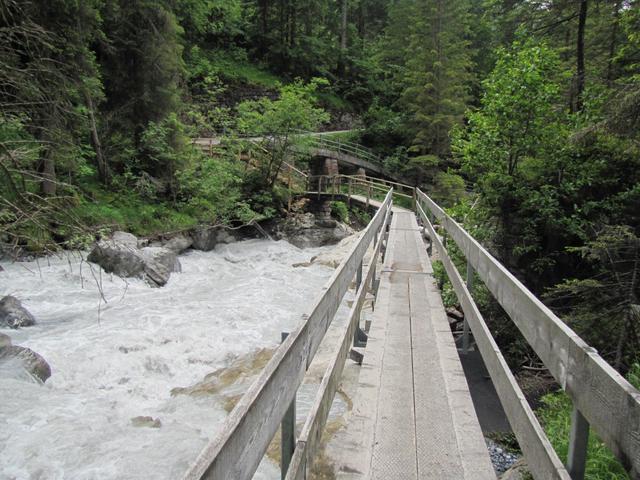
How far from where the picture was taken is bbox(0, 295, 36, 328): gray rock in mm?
8016

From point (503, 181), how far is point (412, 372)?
581 centimetres

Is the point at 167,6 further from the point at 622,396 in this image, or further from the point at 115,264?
the point at 622,396

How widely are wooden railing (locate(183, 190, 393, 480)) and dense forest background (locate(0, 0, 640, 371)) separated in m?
2.93

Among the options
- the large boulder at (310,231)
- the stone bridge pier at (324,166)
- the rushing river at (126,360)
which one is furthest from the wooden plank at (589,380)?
the stone bridge pier at (324,166)

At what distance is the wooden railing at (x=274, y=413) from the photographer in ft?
3.52

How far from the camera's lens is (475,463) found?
244 centimetres

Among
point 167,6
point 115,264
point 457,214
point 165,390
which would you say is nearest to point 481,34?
point 167,6

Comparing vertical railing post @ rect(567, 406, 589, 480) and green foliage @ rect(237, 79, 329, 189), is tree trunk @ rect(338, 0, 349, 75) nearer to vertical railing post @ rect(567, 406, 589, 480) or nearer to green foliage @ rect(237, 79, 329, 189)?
green foliage @ rect(237, 79, 329, 189)

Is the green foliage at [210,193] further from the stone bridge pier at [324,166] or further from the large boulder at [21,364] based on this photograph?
the large boulder at [21,364]

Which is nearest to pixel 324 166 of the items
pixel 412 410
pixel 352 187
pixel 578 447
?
pixel 352 187

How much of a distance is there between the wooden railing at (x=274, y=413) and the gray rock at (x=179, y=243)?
12914 mm

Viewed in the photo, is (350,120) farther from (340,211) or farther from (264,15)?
Answer: (340,211)

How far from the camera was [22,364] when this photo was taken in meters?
6.27

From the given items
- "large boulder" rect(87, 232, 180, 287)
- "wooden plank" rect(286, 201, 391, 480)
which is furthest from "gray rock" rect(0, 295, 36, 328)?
"wooden plank" rect(286, 201, 391, 480)
